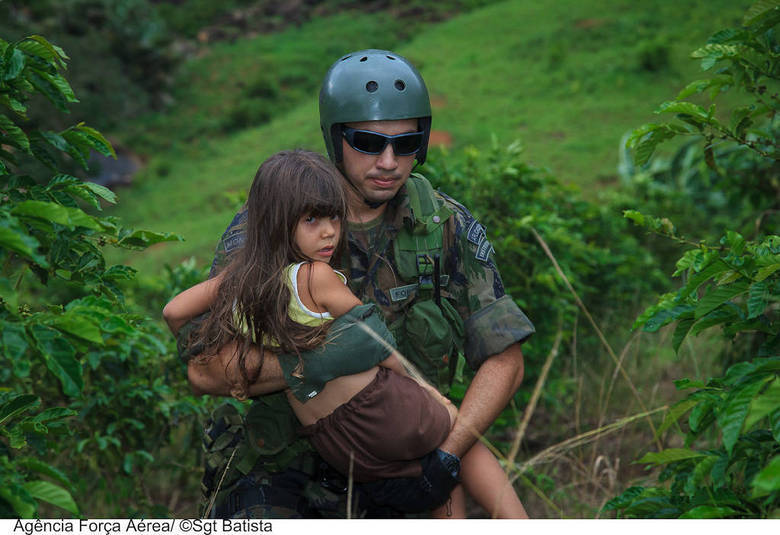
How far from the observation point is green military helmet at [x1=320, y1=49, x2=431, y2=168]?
3.24 metres

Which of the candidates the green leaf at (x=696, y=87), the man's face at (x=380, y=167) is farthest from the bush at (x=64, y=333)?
the green leaf at (x=696, y=87)

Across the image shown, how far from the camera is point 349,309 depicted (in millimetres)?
2787

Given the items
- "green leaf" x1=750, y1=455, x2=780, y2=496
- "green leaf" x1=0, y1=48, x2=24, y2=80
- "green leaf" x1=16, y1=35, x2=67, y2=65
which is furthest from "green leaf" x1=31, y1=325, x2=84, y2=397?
"green leaf" x1=750, y1=455, x2=780, y2=496

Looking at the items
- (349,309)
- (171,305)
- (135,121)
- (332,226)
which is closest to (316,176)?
(332,226)

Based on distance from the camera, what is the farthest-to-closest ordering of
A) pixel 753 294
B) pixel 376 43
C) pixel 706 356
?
pixel 376 43
pixel 706 356
pixel 753 294

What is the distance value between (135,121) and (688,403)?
1833 centimetres

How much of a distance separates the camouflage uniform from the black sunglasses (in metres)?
0.21

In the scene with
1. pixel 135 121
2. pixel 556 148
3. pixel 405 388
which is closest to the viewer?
pixel 405 388

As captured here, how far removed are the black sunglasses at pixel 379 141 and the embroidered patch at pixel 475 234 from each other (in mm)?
403

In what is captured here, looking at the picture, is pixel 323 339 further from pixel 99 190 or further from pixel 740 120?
pixel 740 120

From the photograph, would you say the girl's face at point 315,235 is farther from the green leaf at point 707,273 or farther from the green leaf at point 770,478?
the green leaf at point 770,478

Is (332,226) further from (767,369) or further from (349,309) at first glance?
(767,369)

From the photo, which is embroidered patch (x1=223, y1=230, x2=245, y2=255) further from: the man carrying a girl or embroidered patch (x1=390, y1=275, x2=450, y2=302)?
embroidered patch (x1=390, y1=275, x2=450, y2=302)

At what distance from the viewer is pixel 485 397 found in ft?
9.98
